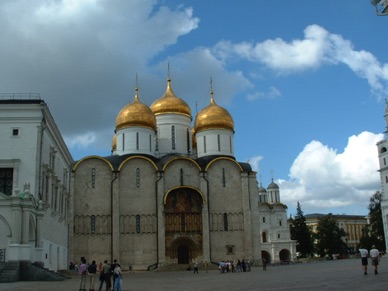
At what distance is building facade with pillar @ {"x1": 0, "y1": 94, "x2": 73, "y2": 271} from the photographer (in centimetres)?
2175

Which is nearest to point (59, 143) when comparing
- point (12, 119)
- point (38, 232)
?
Answer: point (12, 119)

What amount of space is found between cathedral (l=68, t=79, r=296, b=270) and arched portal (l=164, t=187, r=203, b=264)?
0.27 feet

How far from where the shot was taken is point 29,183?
24.7m

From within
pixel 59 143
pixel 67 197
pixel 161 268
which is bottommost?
pixel 161 268

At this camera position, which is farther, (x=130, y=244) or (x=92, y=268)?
(x=130, y=244)

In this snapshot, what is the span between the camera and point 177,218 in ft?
136

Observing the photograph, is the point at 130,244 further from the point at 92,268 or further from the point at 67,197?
the point at 92,268

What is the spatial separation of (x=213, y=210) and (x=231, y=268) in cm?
839

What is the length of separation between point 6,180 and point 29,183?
1.44 metres

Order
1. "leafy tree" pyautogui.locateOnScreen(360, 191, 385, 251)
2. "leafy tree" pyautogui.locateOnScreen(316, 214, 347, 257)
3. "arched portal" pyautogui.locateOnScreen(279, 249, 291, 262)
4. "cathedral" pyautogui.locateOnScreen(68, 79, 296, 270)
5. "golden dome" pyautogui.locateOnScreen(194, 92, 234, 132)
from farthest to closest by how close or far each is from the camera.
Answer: "leafy tree" pyautogui.locateOnScreen(316, 214, 347, 257) → "arched portal" pyautogui.locateOnScreen(279, 249, 291, 262) → "leafy tree" pyautogui.locateOnScreen(360, 191, 385, 251) → "golden dome" pyautogui.locateOnScreen(194, 92, 234, 132) → "cathedral" pyautogui.locateOnScreen(68, 79, 296, 270)

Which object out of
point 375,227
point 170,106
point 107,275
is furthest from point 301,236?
point 107,275

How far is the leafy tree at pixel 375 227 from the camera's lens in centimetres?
6175

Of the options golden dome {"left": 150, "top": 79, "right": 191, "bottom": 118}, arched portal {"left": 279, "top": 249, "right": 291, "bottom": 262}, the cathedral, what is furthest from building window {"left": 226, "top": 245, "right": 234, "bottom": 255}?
arched portal {"left": 279, "top": 249, "right": 291, "bottom": 262}

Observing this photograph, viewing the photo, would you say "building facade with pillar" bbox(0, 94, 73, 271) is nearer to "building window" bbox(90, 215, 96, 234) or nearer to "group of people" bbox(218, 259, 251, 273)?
"building window" bbox(90, 215, 96, 234)
